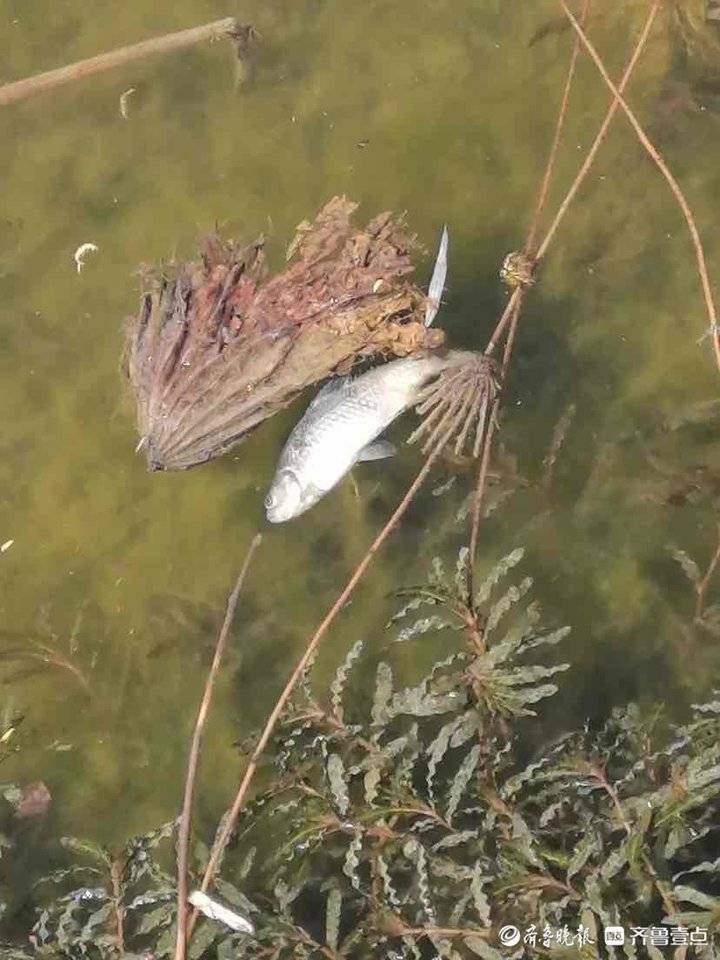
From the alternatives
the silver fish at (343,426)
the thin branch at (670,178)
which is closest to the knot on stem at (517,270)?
the silver fish at (343,426)

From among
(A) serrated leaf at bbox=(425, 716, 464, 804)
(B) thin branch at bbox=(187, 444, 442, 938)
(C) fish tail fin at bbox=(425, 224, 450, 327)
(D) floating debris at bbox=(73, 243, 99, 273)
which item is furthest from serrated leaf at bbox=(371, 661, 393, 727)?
(D) floating debris at bbox=(73, 243, 99, 273)

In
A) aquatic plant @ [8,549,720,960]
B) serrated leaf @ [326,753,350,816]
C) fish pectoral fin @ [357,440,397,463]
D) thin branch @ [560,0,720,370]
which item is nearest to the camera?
aquatic plant @ [8,549,720,960]

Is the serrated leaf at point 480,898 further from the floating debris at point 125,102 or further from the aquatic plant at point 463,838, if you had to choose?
the floating debris at point 125,102

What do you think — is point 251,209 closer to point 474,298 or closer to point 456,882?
point 474,298

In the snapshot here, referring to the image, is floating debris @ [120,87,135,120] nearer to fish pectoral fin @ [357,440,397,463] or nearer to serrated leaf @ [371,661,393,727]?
fish pectoral fin @ [357,440,397,463]

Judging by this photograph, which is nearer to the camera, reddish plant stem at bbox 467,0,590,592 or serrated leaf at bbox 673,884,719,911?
serrated leaf at bbox 673,884,719,911

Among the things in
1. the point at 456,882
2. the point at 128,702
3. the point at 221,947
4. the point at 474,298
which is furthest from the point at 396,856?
the point at 474,298

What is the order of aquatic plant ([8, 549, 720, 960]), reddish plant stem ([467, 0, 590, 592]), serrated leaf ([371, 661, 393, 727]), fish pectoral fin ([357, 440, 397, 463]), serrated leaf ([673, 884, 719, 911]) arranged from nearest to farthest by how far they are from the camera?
serrated leaf ([673, 884, 719, 911]) → aquatic plant ([8, 549, 720, 960]) → serrated leaf ([371, 661, 393, 727]) → fish pectoral fin ([357, 440, 397, 463]) → reddish plant stem ([467, 0, 590, 592])
